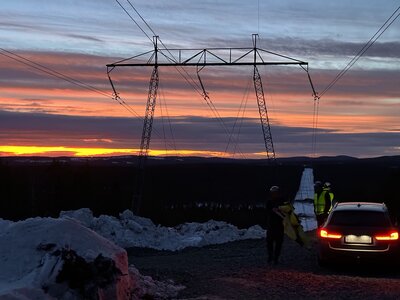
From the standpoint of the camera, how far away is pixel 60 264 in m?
9.89

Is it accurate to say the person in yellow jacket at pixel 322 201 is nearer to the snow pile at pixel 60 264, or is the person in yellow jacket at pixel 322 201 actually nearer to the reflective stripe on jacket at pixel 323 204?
the reflective stripe on jacket at pixel 323 204

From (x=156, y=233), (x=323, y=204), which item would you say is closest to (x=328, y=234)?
(x=323, y=204)

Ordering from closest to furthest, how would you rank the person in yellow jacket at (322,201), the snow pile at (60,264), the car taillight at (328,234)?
1. the snow pile at (60,264)
2. the car taillight at (328,234)
3. the person in yellow jacket at (322,201)

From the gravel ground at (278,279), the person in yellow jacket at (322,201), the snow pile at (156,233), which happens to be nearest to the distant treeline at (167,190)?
the snow pile at (156,233)

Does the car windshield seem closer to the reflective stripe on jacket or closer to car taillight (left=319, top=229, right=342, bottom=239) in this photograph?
car taillight (left=319, top=229, right=342, bottom=239)

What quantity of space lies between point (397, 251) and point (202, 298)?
18.1 feet

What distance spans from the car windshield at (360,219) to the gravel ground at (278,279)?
1081 millimetres

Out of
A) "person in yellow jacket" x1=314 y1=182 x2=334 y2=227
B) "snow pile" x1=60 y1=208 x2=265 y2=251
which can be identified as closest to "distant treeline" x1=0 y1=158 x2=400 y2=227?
"snow pile" x1=60 y1=208 x2=265 y2=251

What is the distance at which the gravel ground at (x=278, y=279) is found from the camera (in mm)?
12059

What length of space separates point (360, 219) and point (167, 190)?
366ft

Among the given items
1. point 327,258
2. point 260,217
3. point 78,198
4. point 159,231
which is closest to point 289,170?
point 78,198

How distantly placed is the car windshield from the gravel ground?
108cm

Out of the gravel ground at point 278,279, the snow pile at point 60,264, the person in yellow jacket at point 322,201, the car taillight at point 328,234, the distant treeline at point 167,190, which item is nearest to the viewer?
the snow pile at point 60,264

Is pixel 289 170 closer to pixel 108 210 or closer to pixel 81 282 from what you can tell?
pixel 108 210
